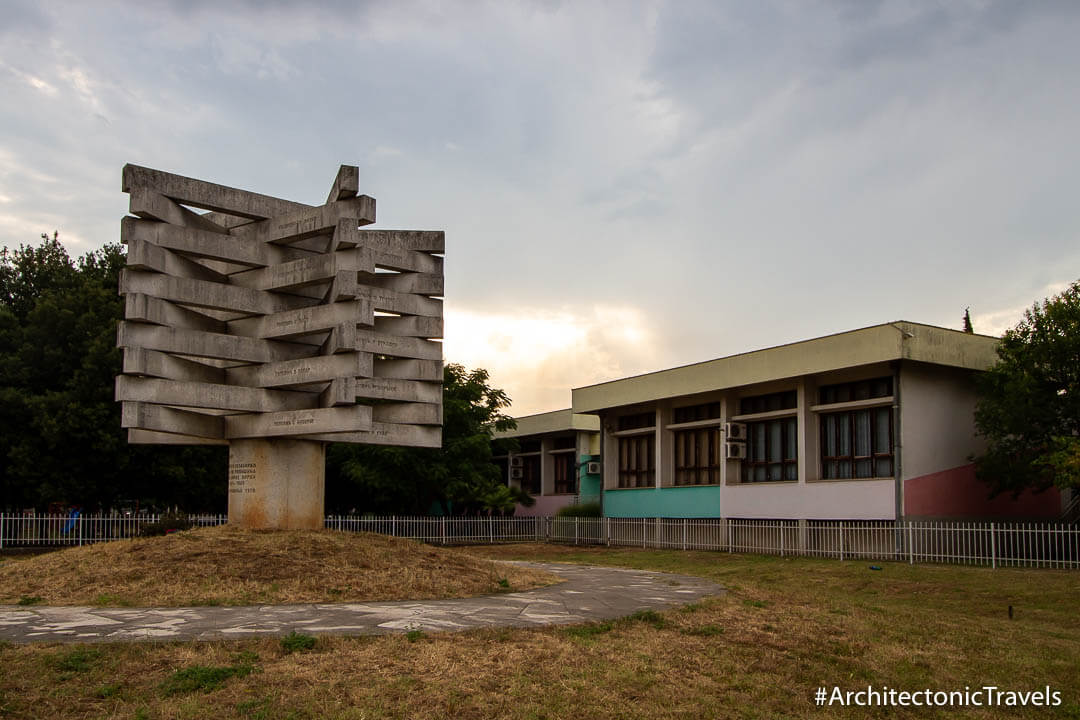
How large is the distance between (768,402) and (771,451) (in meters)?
1.60

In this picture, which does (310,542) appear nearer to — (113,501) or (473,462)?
(113,501)

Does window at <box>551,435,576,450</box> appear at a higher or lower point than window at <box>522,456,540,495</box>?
higher

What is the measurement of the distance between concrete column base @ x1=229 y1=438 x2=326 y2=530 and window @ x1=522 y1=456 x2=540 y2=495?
3435 cm

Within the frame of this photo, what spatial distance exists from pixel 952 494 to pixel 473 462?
60.6ft

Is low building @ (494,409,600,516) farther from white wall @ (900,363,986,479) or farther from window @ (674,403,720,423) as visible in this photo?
white wall @ (900,363,986,479)

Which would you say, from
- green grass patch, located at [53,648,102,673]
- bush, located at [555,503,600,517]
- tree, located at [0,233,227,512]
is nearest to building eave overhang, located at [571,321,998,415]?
bush, located at [555,503,600,517]

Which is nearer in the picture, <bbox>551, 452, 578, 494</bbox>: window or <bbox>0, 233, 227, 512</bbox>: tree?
<bbox>0, 233, 227, 512</bbox>: tree

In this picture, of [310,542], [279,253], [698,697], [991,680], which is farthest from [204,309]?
[991,680]

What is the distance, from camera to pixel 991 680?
9797 millimetres

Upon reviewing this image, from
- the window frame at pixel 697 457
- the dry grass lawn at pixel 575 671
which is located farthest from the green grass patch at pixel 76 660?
the window frame at pixel 697 457

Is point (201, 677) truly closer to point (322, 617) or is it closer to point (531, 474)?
point (322, 617)

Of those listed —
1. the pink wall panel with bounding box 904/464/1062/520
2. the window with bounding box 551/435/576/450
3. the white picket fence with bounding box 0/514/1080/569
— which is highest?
the window with bounding box 551/435/576/450

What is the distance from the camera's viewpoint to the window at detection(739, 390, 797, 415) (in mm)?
30953

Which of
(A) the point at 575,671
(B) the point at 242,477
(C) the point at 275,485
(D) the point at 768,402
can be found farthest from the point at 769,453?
(A) the point at 575,671
